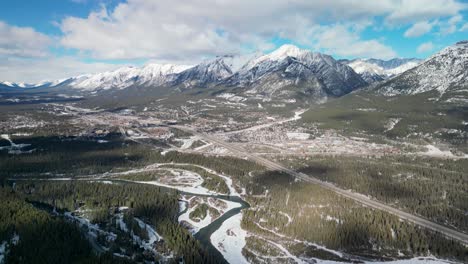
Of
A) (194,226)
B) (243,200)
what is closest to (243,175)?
(243,200)

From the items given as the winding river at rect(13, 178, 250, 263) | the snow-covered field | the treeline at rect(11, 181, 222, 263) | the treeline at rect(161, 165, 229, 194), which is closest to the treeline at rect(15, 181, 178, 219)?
the treeline at rect(11, 181, 222, 263)

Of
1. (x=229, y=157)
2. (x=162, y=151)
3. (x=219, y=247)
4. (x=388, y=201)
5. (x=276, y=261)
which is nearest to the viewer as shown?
(x=276, y=261)

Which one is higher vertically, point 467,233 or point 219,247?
point 467,233

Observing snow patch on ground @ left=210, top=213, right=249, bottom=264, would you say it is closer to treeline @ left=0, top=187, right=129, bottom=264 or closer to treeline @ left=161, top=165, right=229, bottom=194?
treeline @ left=0, top=187, right=129, bottom=264

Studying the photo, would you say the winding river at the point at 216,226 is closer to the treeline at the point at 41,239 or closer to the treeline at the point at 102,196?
Answer: the treeline at the point at 102,196

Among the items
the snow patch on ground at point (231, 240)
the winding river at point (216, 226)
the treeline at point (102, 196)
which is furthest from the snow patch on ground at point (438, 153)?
the treeline at point (102, 196)

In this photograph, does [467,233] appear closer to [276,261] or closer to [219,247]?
[276,261]
